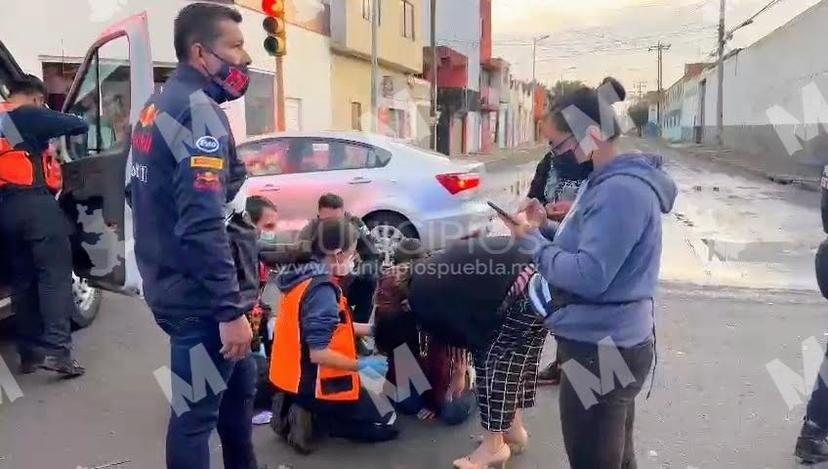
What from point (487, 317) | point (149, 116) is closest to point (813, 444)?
point (487, 317)

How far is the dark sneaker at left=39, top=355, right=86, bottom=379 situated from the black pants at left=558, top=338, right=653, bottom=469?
3652 mm

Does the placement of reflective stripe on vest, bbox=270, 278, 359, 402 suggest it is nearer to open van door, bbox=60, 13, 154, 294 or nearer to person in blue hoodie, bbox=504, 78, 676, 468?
open van door, bbox=60, 13, 154, 294

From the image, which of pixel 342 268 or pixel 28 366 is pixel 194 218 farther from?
pixel 28 366

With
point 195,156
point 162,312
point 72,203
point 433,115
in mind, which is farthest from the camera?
point 433,115

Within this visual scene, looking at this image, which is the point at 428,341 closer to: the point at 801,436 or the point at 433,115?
the point at 801,436

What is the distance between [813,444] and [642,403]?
107cm

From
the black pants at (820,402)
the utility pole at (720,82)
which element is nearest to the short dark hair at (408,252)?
the black pants at (820,402)

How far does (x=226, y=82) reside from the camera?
284cm

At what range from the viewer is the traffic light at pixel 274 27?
37.1 feet

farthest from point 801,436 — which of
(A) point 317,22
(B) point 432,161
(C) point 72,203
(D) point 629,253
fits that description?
(A) point 317,22

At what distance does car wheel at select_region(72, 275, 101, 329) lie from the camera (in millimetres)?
6047

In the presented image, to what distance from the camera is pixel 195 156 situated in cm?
261

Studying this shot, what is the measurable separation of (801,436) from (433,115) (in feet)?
90.5

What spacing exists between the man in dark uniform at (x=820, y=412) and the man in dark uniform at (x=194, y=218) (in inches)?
107
